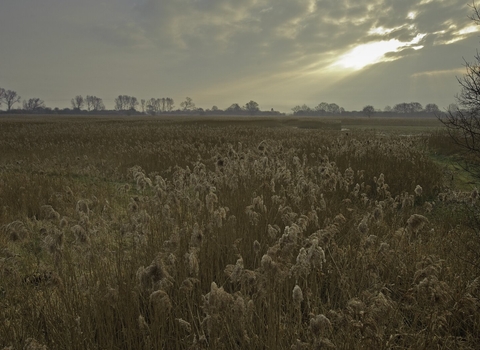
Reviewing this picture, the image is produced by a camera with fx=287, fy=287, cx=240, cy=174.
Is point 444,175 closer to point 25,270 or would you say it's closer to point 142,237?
point 142,237

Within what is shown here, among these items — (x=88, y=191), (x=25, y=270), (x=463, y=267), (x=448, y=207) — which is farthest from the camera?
(x=88, y=191)

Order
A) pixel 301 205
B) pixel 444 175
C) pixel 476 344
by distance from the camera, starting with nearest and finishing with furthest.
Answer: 1. pixel 476 344
2. pixel 301 205
3. pixel 444 175

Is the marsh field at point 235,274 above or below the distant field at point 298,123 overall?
below

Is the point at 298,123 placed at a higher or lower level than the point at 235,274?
higher

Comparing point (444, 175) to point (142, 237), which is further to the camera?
point (444, 175)

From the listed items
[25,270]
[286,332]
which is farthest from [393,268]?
[25,270]

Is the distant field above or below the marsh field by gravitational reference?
above

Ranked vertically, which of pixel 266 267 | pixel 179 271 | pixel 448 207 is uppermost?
pixel 266 267

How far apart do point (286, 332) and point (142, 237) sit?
1.92 m

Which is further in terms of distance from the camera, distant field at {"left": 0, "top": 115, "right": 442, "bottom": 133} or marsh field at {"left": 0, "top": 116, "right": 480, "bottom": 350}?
distant field at {"left": 0, "top": 115, "right": 442, "bottom": 133}

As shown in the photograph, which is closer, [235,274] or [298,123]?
[235,274]

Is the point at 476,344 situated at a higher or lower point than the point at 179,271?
lower

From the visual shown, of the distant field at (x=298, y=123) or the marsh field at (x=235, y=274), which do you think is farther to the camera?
the distant field at (x=298, y=123)

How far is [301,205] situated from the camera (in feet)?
16.9
